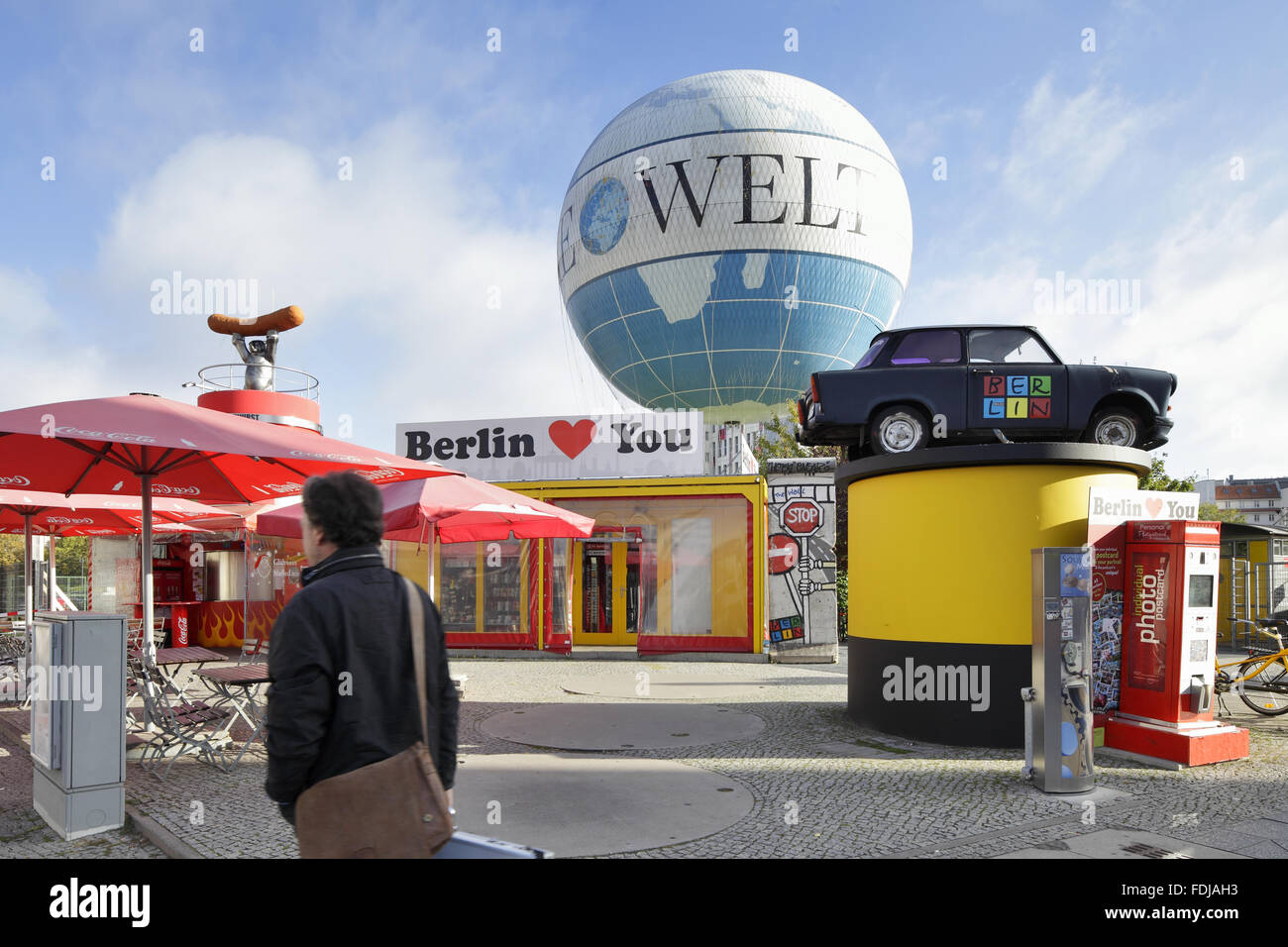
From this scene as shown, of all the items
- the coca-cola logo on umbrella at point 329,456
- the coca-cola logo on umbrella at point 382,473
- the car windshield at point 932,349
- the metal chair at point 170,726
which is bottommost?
the metal chair at point 170,726

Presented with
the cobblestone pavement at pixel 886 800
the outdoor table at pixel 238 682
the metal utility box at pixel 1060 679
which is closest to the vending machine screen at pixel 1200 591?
the cobblestone pavement at pixel 886 800

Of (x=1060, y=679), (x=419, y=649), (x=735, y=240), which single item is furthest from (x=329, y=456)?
(x=735, y=240)

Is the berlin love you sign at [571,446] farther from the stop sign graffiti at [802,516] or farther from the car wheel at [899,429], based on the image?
the car wheel at [899,429]

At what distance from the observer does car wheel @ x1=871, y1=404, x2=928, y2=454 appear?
34.7 ft

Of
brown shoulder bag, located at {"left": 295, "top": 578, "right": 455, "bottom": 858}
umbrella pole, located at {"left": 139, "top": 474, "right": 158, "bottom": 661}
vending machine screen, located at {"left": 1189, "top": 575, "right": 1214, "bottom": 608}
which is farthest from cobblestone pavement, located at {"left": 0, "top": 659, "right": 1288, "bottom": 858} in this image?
brown shoulder bag, located at {"left": 295, "top": 578, "right": 455, "bottom": 858}

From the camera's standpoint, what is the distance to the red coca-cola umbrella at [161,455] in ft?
18.9

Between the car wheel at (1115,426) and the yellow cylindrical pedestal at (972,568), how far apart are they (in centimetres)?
198

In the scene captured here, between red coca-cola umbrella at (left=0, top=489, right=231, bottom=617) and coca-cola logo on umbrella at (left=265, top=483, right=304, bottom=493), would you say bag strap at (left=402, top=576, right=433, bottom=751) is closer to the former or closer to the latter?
coca-cola logo on umbrella at (left=265, top=483, right=304, bottom=493)

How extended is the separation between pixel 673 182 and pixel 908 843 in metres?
24.3

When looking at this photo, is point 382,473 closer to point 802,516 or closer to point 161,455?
point 161,455

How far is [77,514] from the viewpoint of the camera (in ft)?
40.4

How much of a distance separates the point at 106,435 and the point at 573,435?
12454mm
